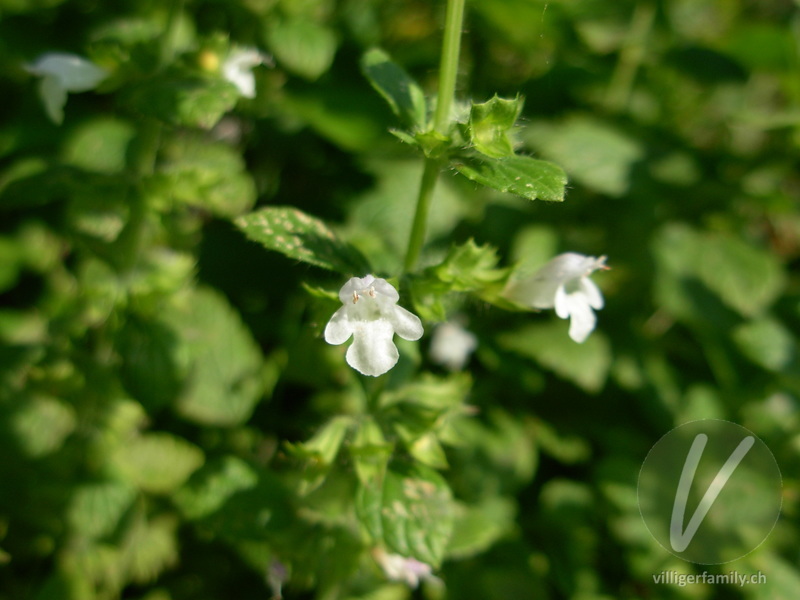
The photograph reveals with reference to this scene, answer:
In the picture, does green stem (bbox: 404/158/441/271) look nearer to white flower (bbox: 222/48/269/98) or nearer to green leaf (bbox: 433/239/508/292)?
green leaf (bbox: 433/239/508/292)

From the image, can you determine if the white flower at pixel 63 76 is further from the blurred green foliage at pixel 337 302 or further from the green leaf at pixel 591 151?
the green leaf at pixel 591 151

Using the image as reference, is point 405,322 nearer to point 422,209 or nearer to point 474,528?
point 422,209

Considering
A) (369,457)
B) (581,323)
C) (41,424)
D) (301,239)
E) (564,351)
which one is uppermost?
(301,239)

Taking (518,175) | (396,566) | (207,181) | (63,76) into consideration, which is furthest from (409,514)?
(63,76)

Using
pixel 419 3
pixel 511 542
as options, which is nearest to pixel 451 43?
pixel 511 542

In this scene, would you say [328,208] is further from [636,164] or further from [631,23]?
[631,23]

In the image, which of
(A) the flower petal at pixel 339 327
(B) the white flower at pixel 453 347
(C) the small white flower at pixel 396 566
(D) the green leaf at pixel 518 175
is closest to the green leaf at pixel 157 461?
(C) the small white flower at pixel 396 566
